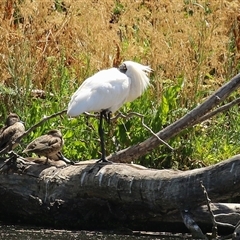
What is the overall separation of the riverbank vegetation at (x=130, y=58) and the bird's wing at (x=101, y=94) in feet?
3.34

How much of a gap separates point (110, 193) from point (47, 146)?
39.2 inches

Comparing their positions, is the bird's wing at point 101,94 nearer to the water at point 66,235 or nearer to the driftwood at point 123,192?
the driftwood at point 123,192

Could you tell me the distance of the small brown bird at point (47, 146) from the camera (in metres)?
8.86

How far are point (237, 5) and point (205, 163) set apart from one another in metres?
2.43

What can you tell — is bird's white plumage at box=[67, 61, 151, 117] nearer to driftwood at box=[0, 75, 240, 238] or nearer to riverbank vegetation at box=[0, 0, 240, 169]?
driftwood at box=[0, 75, 240, 238]

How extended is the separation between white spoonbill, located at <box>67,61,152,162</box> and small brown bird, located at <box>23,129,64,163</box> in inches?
17.2

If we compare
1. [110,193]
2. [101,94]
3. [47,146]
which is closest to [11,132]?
[47,146]

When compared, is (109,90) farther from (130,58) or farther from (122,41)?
(122,41)

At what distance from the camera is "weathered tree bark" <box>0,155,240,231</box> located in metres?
7.53

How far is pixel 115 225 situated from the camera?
8492 millimetres

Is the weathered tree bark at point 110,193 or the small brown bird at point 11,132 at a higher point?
the small brown bird at point 11,132

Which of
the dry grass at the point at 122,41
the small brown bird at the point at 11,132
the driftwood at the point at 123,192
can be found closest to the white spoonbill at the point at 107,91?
the driftwood at the point at 123,192

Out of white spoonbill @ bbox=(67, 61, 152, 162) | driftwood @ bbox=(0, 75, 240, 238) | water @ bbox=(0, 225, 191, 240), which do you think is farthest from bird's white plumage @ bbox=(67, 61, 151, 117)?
water @ bbox=(0, 225, 191, 240)

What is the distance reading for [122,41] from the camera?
11695 millimetres
